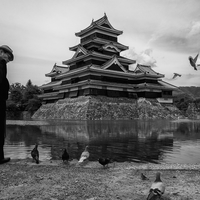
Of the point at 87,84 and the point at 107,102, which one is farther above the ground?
the point at 87,84

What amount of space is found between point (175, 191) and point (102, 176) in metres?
1.76

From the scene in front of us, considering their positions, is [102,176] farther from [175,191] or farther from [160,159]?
[160,159]

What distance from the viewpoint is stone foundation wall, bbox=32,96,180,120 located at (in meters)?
30.8

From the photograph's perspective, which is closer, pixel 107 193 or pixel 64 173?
pixel 107 193

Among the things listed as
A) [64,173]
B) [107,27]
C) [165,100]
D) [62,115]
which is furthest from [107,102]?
[64,173]

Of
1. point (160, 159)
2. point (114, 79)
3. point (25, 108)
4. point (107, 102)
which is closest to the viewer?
point (160, 159)

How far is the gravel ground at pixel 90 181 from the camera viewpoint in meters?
4.20

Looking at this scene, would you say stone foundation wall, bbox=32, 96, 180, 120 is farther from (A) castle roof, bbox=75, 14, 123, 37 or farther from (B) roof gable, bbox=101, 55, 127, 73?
(A) castle roof, bbox=75, 14, 123, 37

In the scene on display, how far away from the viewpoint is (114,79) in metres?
37.1

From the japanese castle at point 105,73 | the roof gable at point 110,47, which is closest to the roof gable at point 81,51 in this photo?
the japanese castle at point 105,73

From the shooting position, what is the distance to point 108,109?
1264 inches

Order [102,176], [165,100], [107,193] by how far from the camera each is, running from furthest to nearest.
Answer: [165,100], [102,176], [107,193]

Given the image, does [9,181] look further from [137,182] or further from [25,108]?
[25,108]

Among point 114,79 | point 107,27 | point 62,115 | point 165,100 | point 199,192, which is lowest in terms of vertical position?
point 199,192
